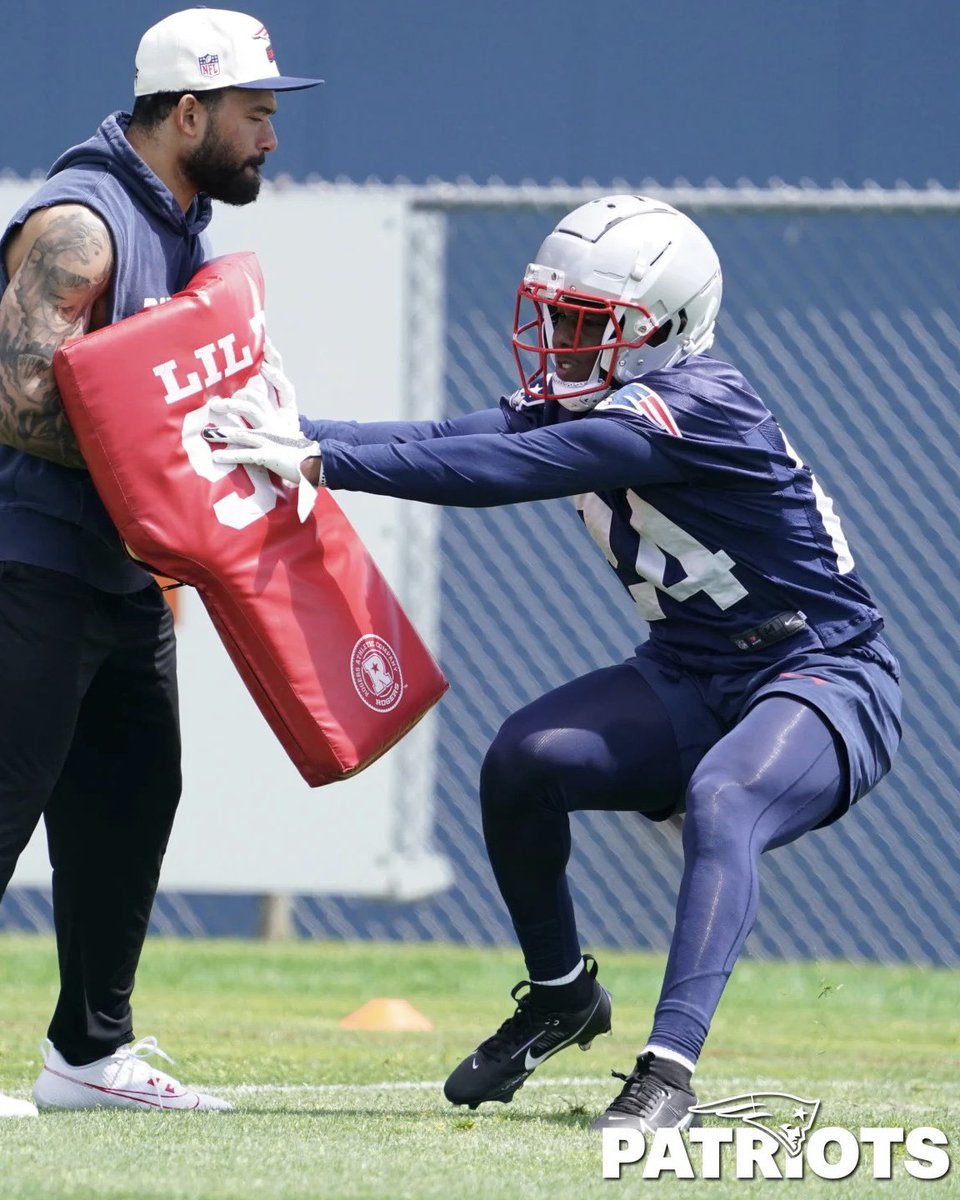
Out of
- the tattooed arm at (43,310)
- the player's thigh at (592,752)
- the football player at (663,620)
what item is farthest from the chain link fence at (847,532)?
the tattooed arm at (43,310)

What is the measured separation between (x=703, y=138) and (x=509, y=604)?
218 centimetres

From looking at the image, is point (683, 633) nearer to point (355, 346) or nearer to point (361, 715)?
point (361, 715)

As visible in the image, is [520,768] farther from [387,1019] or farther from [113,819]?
[387,1019]

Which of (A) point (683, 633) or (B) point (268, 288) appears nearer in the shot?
(A) point (683, 633)

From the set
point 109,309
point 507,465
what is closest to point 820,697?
point 507,465

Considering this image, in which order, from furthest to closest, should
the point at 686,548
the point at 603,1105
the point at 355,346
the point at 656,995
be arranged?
the point at 355,346
the point at 656,995
the point at 603,1105
the point at 686,548

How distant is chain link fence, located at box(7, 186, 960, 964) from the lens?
7.63 metres

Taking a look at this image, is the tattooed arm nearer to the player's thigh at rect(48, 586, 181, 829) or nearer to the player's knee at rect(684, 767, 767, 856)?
the player's thigh at rect(48, 586, 181, 829)

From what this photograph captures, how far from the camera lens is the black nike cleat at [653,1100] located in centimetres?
373

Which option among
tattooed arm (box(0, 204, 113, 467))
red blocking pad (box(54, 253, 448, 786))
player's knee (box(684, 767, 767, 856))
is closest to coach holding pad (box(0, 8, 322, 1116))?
tattooed arm (box(0, 204, 113, 467))

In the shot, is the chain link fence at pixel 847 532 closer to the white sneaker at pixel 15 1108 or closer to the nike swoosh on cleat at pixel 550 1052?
the nike swoosh on cleat at pixel 550 1052

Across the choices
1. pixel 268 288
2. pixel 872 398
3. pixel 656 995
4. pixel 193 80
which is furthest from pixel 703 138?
pixel 193 80

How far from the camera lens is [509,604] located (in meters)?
8.02

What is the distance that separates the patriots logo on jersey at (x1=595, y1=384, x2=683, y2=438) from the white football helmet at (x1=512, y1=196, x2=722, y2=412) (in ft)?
0.68
